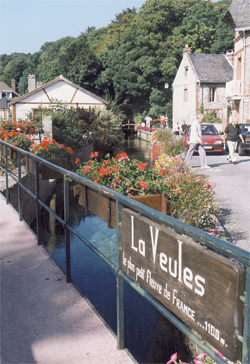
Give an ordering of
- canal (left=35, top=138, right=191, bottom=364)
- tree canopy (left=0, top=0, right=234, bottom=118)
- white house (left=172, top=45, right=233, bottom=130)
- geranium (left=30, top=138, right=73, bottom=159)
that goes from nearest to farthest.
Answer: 1. canal (left=35, top=138, right=191, bottom=364)
2. geranium (left=30, top=138, right=73, bottom=159)
3. white house (left=172, top=45, right=233, bottom=130)
4. tree canopy (left=0, top=0, right=234, bottom=118)

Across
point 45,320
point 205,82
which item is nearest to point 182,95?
point 205,82

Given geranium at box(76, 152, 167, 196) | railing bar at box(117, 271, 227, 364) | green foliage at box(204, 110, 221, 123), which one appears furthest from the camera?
green foliage at box(204, 110, 221, 123)

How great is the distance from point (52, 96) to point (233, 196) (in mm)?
30485

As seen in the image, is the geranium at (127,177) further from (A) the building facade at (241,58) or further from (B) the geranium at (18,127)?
(A) the building facade at (241,58)

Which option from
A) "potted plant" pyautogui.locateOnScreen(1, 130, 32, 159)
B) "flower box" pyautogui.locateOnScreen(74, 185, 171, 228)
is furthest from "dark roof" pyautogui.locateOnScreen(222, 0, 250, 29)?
"flower box" pyautogui.locateOnScreen(74, 185, 171, 228)

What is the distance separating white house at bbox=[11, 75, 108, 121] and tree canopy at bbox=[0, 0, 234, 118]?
14058mm

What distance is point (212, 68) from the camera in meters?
43.2

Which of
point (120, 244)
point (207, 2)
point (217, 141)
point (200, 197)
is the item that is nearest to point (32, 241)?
point (120, 244)

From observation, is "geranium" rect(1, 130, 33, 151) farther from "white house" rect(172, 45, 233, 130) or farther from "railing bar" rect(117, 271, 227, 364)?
"white house" rect(172, 45, 233, 130)

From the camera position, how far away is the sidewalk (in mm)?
2637

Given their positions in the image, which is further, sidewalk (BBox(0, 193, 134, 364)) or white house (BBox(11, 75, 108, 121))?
white house (BBox(11, 75, 108, 121))

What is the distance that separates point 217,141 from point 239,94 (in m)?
12.9

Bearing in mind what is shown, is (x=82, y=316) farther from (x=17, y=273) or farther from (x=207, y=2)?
(x=207, y=2)

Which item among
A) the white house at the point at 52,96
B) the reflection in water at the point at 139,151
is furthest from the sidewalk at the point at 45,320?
the white house at the point at 52,96
